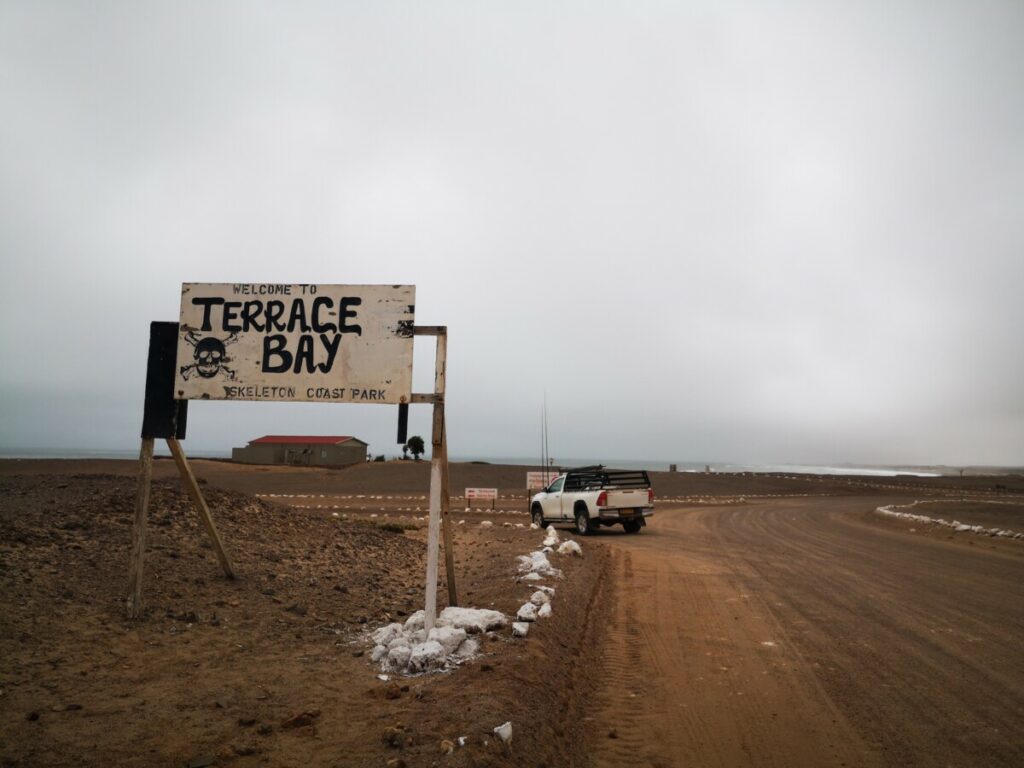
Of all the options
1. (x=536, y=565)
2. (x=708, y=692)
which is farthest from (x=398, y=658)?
(x=536, y=565)

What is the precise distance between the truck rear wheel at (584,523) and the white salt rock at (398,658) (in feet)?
48.2

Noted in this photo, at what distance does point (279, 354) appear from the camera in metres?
7.29

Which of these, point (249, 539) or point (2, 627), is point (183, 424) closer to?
point (2, 627)

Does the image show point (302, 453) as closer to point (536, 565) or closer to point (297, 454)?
point (297, 454)

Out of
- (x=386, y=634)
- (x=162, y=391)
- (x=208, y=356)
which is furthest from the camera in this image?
(x=162, y=391)

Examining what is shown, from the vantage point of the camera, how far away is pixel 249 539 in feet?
36.5

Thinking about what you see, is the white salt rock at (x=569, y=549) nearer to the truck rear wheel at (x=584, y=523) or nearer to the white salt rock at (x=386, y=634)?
the truck rear wheel at (x=584, y=523)

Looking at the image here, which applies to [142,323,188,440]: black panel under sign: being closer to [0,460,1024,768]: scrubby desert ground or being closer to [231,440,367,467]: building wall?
[0,460,1024,768]: scrubby desert ground

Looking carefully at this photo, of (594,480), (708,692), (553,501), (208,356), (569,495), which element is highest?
(208,356)

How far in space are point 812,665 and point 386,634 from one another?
14.3 ft

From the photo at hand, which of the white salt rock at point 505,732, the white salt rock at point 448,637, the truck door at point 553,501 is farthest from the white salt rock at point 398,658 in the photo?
the truck door at point 553,501

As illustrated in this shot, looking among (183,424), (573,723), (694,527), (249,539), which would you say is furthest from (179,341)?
(694,527)

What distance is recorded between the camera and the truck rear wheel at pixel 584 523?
20.2 m

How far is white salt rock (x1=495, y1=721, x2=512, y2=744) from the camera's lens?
4191 mm
